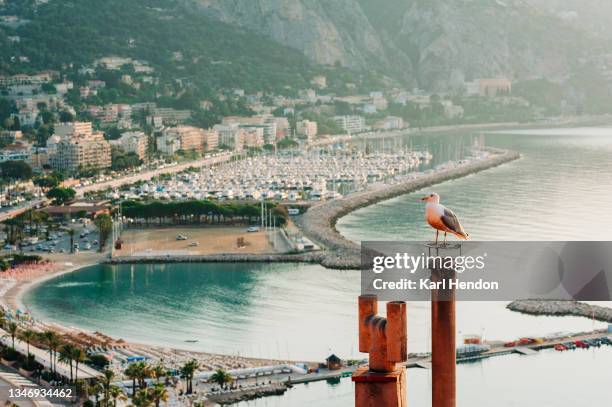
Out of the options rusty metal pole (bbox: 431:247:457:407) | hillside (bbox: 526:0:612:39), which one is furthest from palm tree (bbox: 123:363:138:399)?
hillside (bbox: 526:0:612:39)

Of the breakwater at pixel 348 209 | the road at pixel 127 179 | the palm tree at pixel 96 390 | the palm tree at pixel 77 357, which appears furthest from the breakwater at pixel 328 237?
the palm tree at pixel 96 390

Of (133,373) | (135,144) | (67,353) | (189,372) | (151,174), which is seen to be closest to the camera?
(133,373)

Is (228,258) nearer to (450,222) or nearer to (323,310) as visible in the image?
(323,310)

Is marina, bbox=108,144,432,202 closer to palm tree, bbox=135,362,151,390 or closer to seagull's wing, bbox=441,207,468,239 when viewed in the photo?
palm tree, bbox=135,362,151,390

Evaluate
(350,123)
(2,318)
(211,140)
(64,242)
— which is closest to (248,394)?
(2,318)

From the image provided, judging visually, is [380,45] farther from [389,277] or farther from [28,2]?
[389,277]
